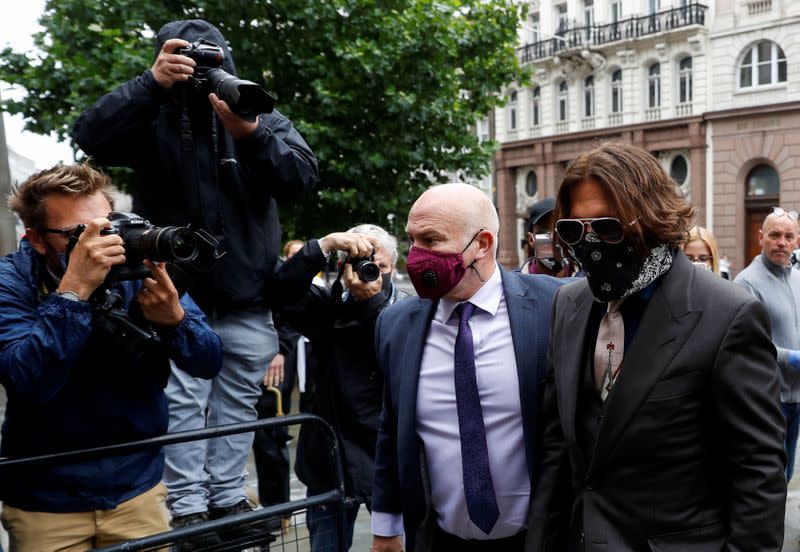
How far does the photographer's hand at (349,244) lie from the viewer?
12.1 feet

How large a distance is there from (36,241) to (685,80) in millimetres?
32417

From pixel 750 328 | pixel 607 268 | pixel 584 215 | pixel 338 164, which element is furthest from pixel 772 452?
pixel 338 164

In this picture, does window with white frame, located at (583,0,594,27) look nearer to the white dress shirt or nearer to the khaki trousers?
the white dress shirt

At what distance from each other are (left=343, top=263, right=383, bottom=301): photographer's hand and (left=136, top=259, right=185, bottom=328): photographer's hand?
1152 mm

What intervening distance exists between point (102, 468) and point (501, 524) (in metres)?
1.39

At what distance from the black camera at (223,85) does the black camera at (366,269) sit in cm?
89

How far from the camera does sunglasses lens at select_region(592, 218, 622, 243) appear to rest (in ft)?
7.64

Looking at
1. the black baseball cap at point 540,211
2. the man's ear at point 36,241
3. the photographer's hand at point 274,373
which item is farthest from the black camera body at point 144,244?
the photographer's hand at point 274,373

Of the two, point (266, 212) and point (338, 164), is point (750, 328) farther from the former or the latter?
point (338, 164)

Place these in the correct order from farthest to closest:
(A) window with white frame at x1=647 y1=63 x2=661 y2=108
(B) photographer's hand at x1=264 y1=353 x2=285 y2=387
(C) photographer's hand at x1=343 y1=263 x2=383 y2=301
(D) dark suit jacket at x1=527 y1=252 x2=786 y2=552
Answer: (A) window with white frame at x1=647 y1=63 x2=661 y2=108
(B) photographer's hand at x1=264 y1=353 x2=285 y2=387
(C) photographer's hand at x1=343 y1=263 x2=383 y2=301
(D) dark suit jacket at x1=527 y1=252 x2=786 y2=552

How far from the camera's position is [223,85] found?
3.12 meters

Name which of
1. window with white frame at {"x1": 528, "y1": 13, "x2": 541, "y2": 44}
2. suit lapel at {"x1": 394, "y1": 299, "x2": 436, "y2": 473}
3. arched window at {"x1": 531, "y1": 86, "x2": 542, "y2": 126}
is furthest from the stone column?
suit lapel at {"x1": 394, "y1": 299, "x2": 436, "y2": 473}

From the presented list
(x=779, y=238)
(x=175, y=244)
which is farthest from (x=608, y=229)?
(x=779, y=238)

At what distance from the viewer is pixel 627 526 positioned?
2268 mm
